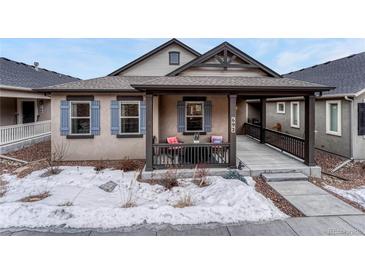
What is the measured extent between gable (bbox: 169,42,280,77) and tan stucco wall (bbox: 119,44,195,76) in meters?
2.67

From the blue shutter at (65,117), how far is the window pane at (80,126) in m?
0.19

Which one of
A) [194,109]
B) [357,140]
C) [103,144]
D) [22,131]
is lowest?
[103,144]

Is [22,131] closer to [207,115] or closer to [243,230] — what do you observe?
[207,115]

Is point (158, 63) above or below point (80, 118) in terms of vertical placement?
above

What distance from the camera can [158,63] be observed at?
13.0 metres

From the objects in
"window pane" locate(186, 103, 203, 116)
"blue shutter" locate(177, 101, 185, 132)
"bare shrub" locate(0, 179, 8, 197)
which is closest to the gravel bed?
"blue shutter" locate(177, 101, 185, 132)

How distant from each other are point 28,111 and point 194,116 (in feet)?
34.8

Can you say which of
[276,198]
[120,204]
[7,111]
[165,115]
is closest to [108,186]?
[120,204]

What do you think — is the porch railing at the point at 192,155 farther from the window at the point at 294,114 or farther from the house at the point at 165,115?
the window at the point at 294,114

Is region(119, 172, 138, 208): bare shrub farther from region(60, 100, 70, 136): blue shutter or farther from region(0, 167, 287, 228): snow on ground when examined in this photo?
region(60, 100, 70, 136): blue shutter

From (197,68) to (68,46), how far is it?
15187 millimetres

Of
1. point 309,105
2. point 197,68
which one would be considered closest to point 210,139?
point 197,68

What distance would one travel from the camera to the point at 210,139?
35.3ft

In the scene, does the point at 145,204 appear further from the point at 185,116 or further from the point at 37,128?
the point at 37,128
